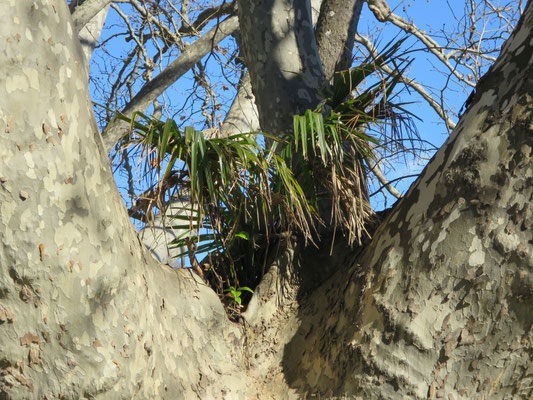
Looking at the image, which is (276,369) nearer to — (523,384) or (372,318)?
(372,318)

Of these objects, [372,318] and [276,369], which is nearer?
[372,318]

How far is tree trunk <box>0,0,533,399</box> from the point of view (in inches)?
68.2

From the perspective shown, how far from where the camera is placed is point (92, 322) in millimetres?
1834

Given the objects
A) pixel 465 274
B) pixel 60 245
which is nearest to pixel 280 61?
pixel 465 274

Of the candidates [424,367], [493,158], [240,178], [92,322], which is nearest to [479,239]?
[493,158]

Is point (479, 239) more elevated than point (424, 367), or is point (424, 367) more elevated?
point (479, 239)

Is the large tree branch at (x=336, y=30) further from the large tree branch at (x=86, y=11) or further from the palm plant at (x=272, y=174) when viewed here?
the large tree branch at (x=86, y=11)

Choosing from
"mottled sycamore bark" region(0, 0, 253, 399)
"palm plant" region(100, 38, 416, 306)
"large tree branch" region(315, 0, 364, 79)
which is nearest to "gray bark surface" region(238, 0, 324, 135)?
"palm plant" region(100, 38, 416, 306)

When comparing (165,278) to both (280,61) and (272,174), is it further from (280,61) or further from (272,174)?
(280,61)

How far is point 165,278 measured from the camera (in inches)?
90.0

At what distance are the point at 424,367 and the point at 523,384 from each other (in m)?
0.32

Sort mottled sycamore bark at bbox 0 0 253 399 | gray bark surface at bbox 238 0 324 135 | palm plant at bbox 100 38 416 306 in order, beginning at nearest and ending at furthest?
mottled sycamore bark at bbox 0 0 253 399 → palm plant at bbox 100 38 416 306 → gray bark surface at bbox 238 0 324 135

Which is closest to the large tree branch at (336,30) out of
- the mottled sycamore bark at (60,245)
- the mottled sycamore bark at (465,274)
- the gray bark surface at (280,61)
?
the gray bark surface at (280,61)

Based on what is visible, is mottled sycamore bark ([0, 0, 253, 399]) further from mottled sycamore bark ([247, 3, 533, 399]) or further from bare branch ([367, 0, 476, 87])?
bare branch ([367, 0, 476, 87])
